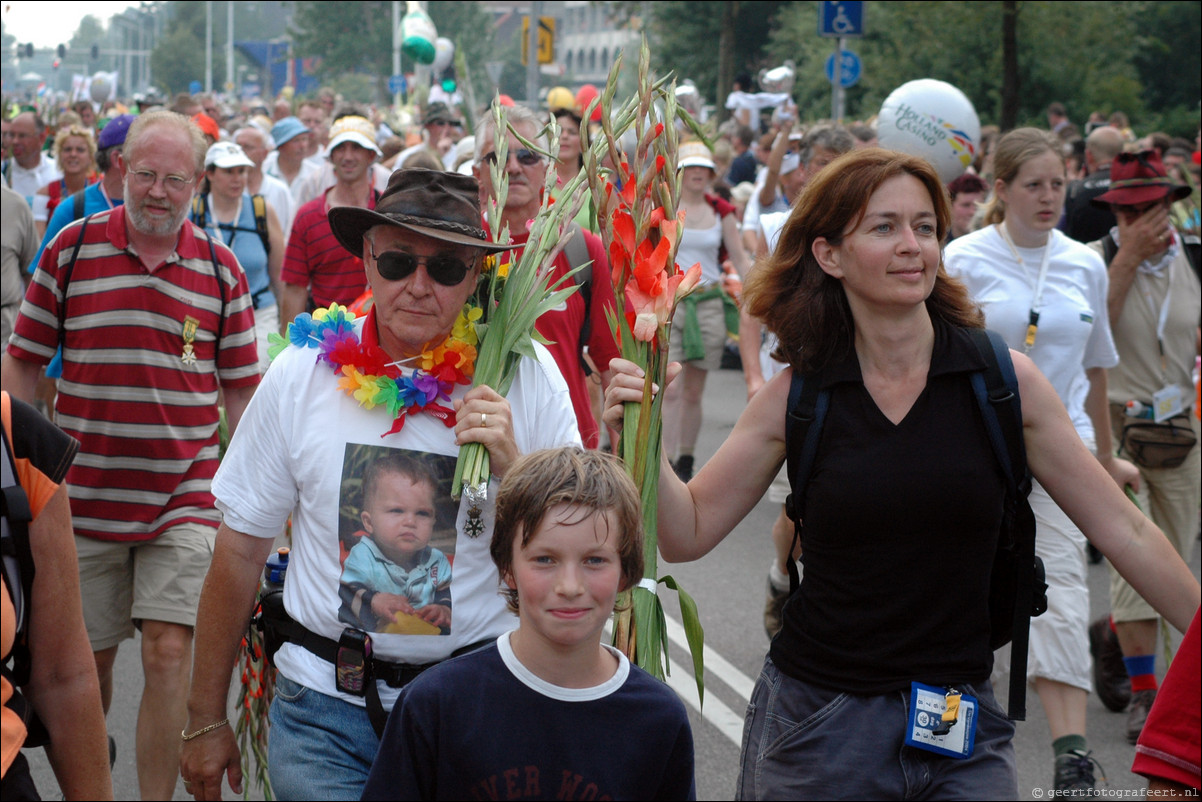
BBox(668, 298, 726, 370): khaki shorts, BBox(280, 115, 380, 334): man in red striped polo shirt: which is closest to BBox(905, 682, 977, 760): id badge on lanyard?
BBox(280, 115, 380, 334): man in red striped polo shirt

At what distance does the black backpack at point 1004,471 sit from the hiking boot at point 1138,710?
264cm

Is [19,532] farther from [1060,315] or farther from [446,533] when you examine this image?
[1060,315]

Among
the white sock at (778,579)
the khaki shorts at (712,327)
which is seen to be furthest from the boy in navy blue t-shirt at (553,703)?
the khaki shorts at (712,327)

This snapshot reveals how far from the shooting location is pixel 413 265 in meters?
3.28

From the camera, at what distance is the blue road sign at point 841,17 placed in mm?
13500

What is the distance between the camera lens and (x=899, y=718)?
298cm

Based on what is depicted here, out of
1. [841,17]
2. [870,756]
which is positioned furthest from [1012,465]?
[841,17]

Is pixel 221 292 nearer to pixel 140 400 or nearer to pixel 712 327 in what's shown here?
pixel 140 400

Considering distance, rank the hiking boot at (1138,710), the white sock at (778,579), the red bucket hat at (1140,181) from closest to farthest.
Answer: the hiking boot at (1138,710) → the red bucket hat at (1140,181) → the white sock at (778,579)

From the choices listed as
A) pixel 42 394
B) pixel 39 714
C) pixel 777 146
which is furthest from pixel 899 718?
pixel 777 146

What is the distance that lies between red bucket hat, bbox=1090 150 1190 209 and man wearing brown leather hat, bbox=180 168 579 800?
3496mm

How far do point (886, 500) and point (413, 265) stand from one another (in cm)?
119

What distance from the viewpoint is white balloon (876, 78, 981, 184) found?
7.39 metres

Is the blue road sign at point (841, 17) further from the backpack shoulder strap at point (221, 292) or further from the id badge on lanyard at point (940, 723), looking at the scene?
the id badge on lanyard at point (940, 723)
